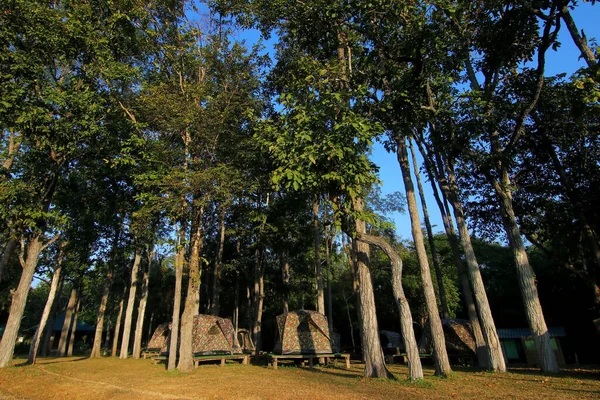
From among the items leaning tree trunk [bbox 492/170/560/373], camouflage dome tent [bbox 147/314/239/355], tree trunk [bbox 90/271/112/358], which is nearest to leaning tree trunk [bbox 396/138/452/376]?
leaning tree trunk [bbox 492/170/560/373]

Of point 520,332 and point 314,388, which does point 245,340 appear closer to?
point 314,388

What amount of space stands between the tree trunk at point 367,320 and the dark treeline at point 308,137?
0.18ft

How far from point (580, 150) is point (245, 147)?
1405cm

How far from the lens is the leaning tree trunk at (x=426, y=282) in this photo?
1013 cm

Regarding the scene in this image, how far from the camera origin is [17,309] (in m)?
13.6

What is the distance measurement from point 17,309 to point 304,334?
1186cm

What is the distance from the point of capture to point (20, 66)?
12.2 m

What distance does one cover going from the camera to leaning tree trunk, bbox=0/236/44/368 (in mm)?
12891

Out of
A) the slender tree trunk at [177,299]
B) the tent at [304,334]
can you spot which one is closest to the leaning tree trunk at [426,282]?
the tent at [304,334]

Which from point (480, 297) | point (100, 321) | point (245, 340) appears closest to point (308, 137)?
point (480, 297)

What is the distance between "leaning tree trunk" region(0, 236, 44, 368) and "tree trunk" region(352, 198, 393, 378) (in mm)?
13047

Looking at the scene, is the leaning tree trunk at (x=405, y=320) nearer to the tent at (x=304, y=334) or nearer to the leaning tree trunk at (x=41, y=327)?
the tent at (x=304, y=334)

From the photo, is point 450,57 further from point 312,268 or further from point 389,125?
point 312,268

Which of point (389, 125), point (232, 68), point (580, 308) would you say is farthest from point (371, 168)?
point (580, 308)
